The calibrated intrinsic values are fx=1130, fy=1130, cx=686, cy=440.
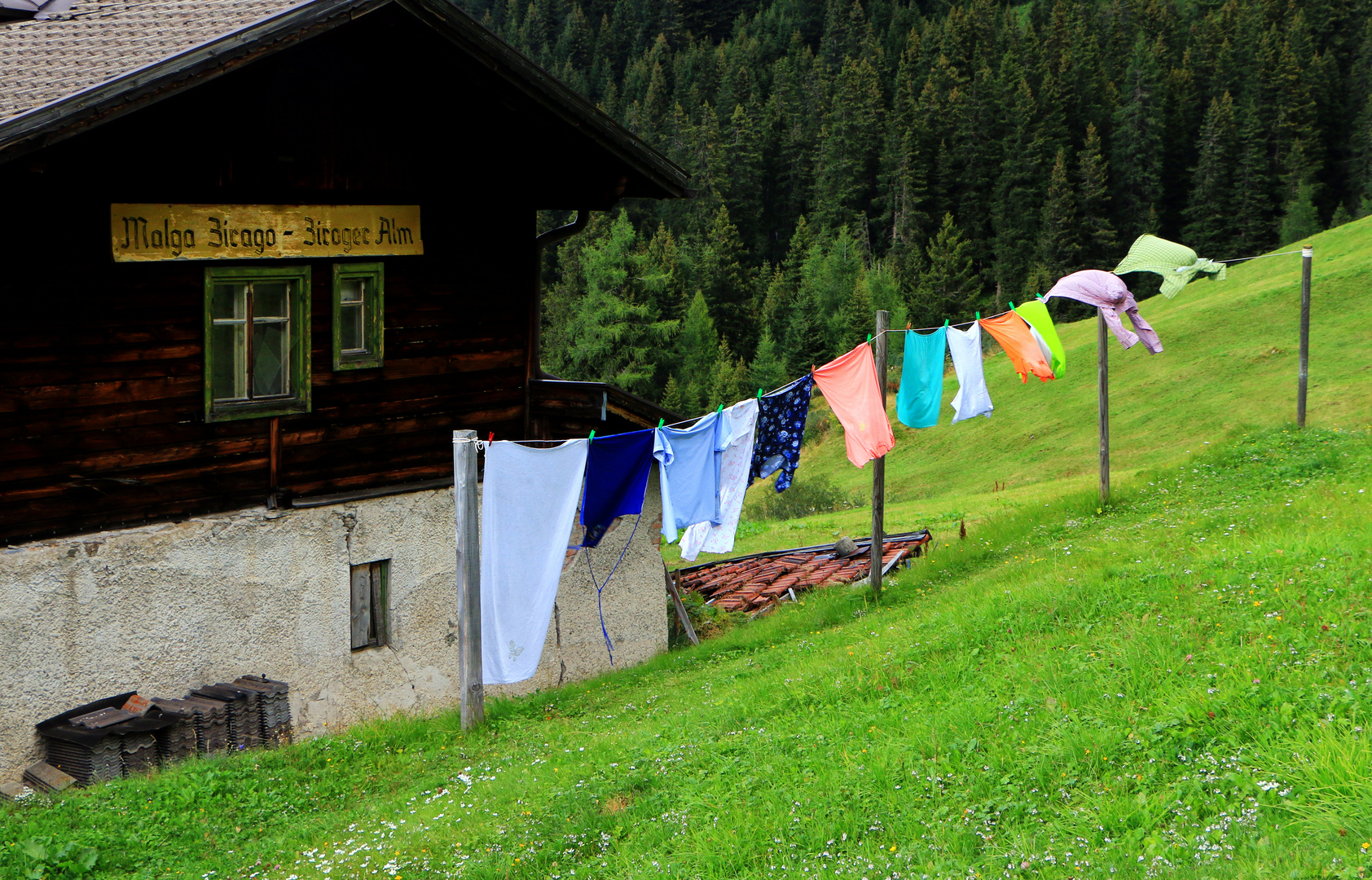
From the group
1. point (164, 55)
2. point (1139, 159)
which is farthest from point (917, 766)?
point (1139, 159)

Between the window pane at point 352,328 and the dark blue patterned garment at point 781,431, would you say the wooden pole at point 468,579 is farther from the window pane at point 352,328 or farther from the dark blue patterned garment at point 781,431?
the dark blue patterned garment at point 781,431

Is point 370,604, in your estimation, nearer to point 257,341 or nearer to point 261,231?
point 257,341

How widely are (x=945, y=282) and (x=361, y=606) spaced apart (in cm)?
8564

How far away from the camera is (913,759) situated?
734 centimetres

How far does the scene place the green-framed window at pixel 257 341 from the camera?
10.5 m

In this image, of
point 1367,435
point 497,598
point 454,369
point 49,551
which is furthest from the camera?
point 1367,435

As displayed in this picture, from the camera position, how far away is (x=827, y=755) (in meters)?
7.73

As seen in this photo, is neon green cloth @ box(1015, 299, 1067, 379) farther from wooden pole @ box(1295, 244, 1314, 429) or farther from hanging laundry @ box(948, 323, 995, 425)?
wooden pole @ box(1295, 244, 1314, 429)

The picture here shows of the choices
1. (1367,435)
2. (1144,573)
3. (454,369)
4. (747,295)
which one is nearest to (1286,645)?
(1144,573)

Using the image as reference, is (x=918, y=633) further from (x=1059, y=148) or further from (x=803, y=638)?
(x=1059, y=148)

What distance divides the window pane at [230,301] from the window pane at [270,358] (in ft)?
0.69

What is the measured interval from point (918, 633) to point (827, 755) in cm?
319

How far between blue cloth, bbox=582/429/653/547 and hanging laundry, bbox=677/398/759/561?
80cm

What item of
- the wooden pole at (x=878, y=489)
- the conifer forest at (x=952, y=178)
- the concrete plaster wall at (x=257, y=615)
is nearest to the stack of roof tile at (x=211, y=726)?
the concrete plaster wall at (x=257, y=615)
